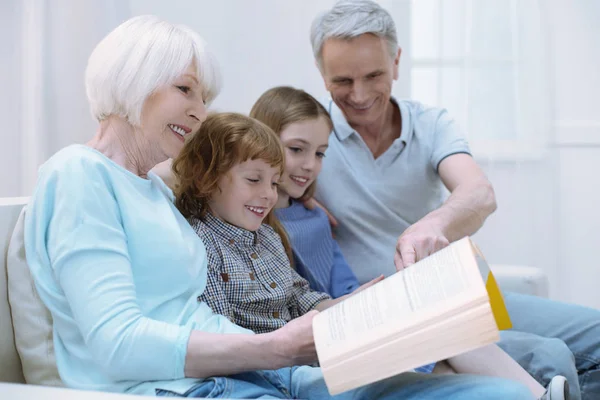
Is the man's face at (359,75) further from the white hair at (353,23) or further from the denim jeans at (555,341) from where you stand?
the denim jeans at (555,341)

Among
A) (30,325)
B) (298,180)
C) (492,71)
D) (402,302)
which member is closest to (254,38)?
(492,71)

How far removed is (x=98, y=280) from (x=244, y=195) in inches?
17.0

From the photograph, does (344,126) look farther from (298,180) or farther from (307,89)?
(307,89)

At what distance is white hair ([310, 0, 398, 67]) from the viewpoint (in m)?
1.76

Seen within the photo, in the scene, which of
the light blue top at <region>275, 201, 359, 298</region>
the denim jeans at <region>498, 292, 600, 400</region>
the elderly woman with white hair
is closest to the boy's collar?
the elderly woman with white hair

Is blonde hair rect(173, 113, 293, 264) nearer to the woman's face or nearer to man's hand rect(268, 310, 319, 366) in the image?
the woman's face

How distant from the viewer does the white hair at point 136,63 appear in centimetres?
117

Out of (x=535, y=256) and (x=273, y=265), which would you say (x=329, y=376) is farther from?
(x=535, y=256)

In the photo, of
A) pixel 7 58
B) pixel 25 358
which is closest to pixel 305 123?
pixel 25 358

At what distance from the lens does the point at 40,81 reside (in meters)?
2.48

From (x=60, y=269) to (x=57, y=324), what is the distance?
0.42 ft

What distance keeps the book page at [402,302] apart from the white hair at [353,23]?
98 centimetres

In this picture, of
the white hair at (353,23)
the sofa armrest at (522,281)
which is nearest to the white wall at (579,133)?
the sofa armrest at (522,281)

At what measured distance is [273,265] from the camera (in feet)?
4.66
